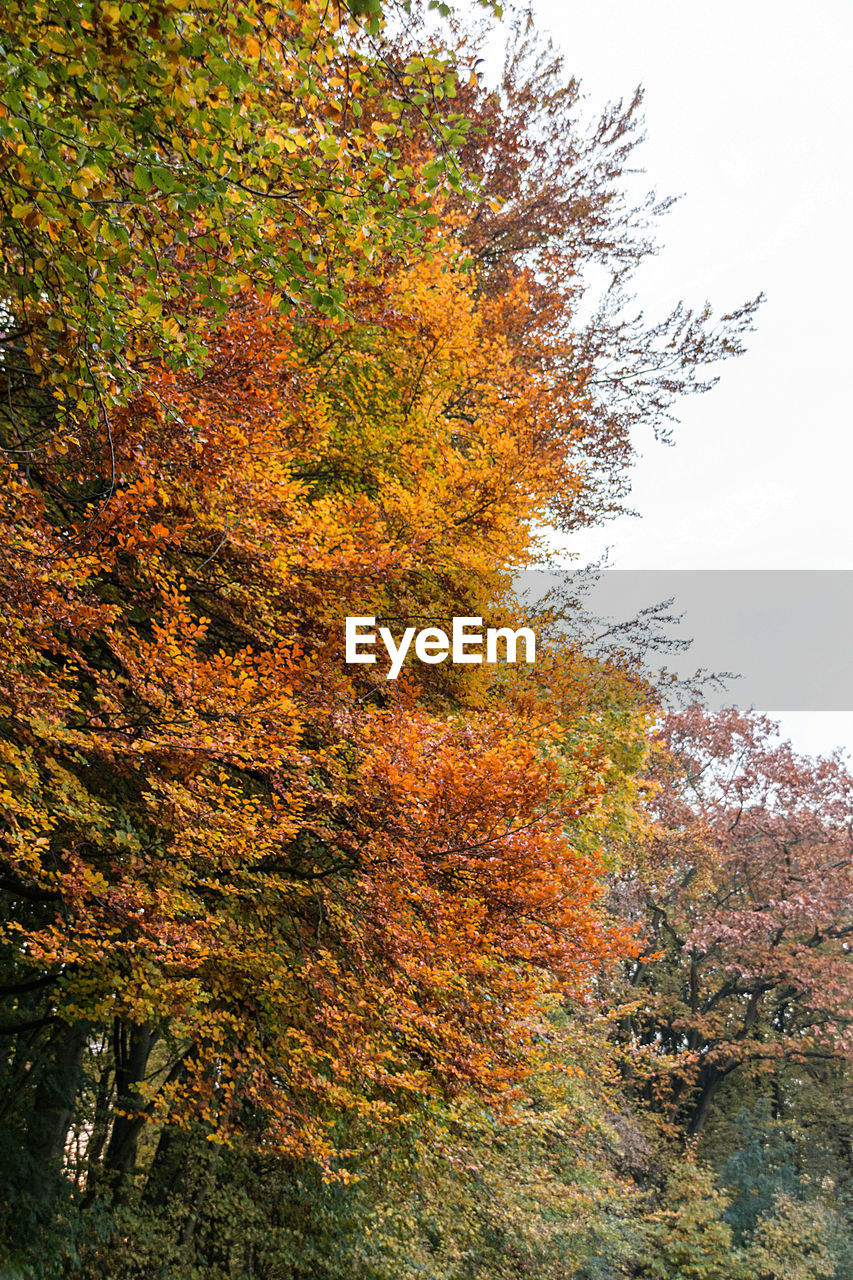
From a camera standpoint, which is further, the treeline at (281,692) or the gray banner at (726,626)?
the gray banner at (726,626)

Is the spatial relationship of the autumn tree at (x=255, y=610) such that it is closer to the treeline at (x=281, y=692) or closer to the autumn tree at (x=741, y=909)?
the treeline at (x=281, y=692)

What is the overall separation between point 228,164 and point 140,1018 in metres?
4.40

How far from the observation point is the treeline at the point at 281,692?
3135 mm

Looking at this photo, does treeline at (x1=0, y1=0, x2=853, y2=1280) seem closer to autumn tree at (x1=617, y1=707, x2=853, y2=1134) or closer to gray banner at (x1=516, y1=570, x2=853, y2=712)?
gray banner at (x1=516, y1=570, x2=853, y2=712)

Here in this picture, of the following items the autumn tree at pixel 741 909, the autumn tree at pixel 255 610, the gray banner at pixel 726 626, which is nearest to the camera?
the autumn tree at pixel 255 610

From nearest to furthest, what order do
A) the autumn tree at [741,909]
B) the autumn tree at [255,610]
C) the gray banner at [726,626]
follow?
the autumn tree at [255,610], the gray banner at [726,626], the autumn tree at [741,909]

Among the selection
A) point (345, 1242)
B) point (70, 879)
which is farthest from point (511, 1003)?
point (345, 1242)

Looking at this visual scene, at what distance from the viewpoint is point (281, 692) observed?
4637 millimetres

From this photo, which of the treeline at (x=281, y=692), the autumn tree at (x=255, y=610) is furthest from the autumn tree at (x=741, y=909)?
the autumn tree at (x=255, y=610)

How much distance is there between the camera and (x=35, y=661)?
438cm

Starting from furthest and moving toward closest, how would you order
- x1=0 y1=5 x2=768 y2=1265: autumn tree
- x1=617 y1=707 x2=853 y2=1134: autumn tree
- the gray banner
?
x1=617 y1=707 x2=853 y2=1134: autumn tree, the gray banner, x1=0 y1=5 x2=768 y2=1265: autumn tree

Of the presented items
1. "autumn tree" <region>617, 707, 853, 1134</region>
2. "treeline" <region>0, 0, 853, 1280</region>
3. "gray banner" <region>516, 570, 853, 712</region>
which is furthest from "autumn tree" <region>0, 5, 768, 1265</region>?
"autumn tree" <region>617, 707, 853, 1134</region>

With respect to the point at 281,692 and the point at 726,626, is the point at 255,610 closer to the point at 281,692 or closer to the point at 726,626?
the point at 281,692

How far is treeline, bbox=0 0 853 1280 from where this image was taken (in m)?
3.13
